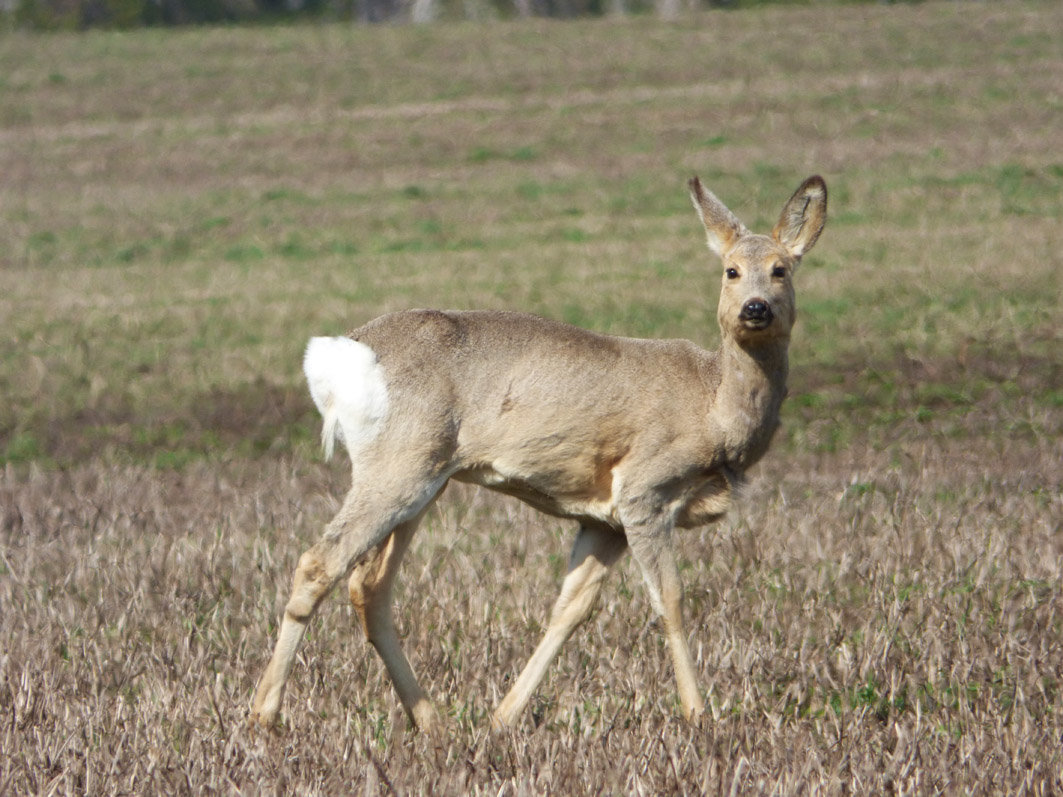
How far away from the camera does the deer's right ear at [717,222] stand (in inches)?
233

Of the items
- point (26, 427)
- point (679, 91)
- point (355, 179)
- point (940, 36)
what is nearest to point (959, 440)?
point (26, 427)

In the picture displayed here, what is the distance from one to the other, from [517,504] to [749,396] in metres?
2.93

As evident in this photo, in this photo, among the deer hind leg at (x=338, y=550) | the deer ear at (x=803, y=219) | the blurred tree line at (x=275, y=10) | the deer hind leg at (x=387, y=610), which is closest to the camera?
the deer hind leg at (x=338, y=550)

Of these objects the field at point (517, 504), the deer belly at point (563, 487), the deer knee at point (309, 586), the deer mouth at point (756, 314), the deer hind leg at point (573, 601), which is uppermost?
the deer mouth at point (756, 314)

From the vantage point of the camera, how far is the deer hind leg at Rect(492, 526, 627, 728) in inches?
216

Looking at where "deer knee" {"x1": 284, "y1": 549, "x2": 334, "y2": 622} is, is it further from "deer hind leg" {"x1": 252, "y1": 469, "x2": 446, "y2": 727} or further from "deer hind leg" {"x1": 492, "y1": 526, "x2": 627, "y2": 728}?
"deer hind leg" {"x1": 492, "y1": 526, "x2": 627, "y2": 728}

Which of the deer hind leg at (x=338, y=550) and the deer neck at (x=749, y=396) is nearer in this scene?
the deer hind leg at (x=338, y=550)

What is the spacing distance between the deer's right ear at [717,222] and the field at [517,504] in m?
1.55

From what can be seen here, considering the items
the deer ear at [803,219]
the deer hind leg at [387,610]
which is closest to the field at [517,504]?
the deer hind leg at [387,610]

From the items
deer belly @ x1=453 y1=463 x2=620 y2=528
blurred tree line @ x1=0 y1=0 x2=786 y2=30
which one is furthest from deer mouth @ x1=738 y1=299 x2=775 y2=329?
blurred tree line @ x1=0 y1=0 x2=786 y2=30

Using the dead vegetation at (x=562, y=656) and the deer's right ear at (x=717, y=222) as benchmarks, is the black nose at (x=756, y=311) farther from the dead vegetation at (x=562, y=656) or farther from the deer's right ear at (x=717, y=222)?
the dead vegetation at (x=562, y=656)

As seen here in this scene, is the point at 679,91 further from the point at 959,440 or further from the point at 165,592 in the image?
the point at 165,592

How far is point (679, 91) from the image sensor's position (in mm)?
30547

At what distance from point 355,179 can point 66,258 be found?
609cm
